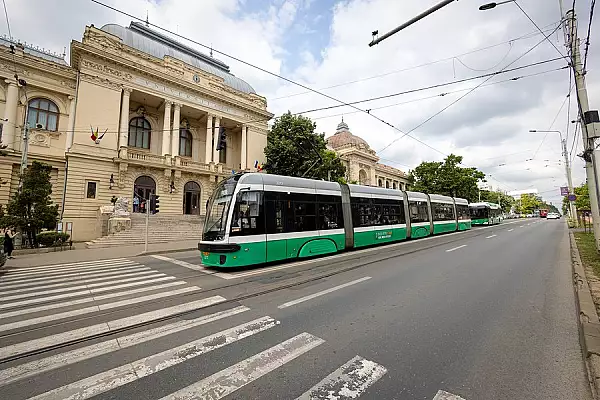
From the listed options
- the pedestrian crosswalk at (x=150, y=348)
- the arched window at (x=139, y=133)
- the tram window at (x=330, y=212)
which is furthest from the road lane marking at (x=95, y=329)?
the arched window at (x=139, y=133)

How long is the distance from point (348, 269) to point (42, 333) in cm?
683

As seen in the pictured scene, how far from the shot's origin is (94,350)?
11.6ft

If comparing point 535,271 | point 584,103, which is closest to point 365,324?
point 535,271

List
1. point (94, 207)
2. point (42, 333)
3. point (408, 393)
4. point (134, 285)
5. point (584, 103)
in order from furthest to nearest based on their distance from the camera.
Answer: point (94, 207) < point (584, 103) < point (134, 285) < point (42, 333) < point (408, 393)

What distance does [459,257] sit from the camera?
10023 mm

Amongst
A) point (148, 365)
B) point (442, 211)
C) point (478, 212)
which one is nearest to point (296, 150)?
point (442, 211)

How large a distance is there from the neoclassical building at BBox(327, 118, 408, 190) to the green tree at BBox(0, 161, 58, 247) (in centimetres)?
4183

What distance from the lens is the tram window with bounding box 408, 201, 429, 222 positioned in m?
16.8

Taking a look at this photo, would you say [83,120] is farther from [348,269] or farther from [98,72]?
[348,269]

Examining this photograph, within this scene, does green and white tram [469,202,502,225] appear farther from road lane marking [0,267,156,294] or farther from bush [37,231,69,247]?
A: bush [37,231,69,247]

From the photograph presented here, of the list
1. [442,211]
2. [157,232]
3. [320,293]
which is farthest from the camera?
[442,211]

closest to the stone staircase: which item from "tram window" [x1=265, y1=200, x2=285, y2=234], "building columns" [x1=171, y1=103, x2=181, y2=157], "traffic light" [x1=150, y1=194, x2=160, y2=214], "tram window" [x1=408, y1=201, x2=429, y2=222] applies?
"traffic light" [x1=150, y1=194, x2=160, y2=214]

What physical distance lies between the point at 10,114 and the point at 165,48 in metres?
16.4

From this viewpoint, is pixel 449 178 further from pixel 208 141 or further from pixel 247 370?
pixel 247 370
